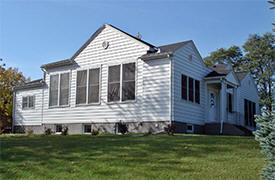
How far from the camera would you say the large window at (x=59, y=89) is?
19312 mm

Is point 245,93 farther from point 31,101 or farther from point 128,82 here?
point 31,101

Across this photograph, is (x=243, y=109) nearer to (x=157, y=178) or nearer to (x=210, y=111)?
(x=210, y=111)

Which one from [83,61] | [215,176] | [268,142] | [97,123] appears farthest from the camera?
[83,61]

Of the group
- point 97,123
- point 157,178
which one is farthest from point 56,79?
point 157,178

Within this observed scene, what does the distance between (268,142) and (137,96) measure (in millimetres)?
11641

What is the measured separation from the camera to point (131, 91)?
16438 millimetres

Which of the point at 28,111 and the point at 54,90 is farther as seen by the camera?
the point at 28,111

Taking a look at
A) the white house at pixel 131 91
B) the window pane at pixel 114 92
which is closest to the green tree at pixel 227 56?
the white house at pixel 131 91

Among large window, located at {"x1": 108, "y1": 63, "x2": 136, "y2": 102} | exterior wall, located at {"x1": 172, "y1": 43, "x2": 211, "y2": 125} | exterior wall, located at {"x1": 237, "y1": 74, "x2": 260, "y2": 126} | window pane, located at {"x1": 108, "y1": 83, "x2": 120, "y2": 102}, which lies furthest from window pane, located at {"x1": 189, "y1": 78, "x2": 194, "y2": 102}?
exterior wall, located at {"x1": 237, "y1": 74, "x2": 260, "y2": 126}

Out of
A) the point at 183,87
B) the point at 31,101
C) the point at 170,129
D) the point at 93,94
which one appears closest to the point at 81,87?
the point at 93,94

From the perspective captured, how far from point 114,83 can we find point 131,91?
4.11ft

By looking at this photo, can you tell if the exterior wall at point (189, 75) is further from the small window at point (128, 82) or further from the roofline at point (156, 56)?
the small window at point (128, 82)

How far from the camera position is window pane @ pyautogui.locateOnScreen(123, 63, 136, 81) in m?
16.6

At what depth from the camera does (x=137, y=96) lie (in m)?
16.2
